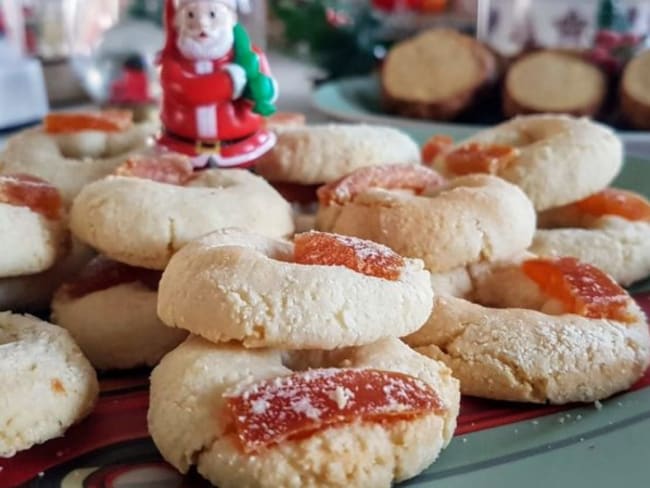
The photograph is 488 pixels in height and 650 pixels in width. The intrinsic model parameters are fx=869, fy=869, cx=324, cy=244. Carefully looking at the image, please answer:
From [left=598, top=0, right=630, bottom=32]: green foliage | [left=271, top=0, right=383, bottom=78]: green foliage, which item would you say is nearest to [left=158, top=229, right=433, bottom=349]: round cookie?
[left=271, top=0, right=383, bottom=78]: green foliage

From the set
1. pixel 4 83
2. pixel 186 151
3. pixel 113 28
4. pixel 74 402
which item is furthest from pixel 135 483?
pixel 113 28

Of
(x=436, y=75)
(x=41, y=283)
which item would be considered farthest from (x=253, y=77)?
(x=436, y=75)

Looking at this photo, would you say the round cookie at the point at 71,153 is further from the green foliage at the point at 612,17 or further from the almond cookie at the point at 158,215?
the green foliage at the point at 612,17

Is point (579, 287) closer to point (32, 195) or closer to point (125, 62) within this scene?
point (32, 195)

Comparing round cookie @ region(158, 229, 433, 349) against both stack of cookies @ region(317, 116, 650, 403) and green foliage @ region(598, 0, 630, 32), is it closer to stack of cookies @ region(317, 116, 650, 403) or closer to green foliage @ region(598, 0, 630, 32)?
stack of cookies @ region(317, 116, 650, 403)

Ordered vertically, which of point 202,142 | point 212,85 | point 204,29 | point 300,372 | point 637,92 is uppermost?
point 204,29

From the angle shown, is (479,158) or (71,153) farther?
(71,153)
